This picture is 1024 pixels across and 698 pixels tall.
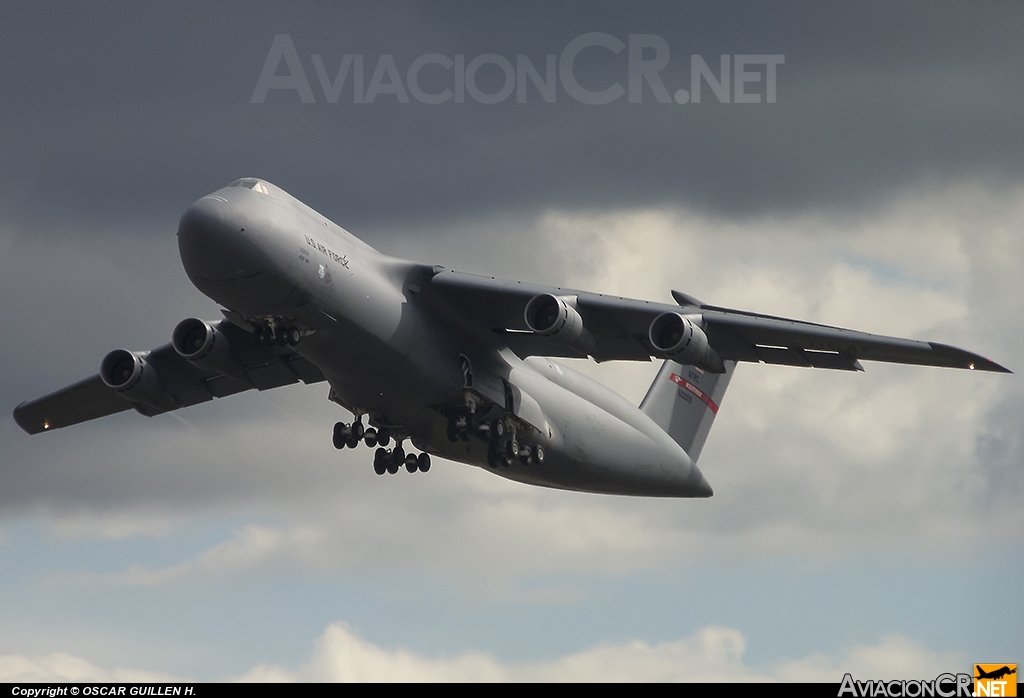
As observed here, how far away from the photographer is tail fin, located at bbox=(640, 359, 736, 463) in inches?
1447

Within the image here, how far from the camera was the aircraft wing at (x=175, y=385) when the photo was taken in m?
31.1

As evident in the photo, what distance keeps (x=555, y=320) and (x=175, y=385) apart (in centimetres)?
921

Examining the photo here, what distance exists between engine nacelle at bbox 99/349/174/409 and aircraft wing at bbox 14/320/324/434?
0.14 meters

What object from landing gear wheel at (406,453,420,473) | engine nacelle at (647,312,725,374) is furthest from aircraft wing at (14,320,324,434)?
engine nacelle at (647,312,725,374)

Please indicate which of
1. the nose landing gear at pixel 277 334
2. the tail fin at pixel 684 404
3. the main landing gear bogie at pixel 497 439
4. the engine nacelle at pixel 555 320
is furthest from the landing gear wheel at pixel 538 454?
the nose landing gear at pixel 277 334

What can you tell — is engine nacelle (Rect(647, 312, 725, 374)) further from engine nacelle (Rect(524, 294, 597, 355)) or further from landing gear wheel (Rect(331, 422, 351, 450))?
landing gear wheel (Rect(331, 422, 351, 450))

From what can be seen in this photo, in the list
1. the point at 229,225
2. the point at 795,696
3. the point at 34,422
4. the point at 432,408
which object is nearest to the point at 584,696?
the point at 795,696

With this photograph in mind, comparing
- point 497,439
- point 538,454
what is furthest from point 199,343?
point 538,454

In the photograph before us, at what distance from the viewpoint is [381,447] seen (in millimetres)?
30891

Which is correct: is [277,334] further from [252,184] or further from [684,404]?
[684,404]

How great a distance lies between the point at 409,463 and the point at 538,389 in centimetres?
300

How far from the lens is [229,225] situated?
990 inches

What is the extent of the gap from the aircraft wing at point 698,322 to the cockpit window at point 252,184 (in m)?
3.81

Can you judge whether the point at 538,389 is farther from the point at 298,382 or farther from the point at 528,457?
the point at 298,382
